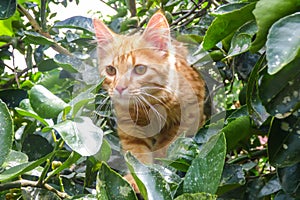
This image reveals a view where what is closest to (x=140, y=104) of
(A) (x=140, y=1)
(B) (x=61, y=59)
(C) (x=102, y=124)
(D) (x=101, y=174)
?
(C) (x=102, y=124)

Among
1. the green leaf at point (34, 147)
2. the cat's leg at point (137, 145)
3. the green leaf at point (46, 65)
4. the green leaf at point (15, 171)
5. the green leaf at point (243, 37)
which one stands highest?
the green leaf at point (243, 37)

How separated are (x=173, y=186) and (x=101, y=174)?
15 centimetres

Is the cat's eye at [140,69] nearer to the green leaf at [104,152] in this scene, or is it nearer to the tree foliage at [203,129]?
the tree foliage at [203,129]

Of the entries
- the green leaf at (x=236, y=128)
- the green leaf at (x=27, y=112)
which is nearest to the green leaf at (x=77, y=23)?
the green leaf at (x=27, y=112)

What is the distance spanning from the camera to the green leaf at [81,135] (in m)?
0.62

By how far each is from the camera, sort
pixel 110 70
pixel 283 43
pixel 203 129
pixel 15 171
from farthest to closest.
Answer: pixel 110 70, pixel 203 129, pixel 15 171, pixel 283 43

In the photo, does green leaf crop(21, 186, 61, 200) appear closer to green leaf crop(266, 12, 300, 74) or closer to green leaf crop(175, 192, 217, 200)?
green leaf crop(175, 192, 217, 200)

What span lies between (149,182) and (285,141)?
17 centimetres

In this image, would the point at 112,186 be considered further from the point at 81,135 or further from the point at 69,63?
the point at 69,63

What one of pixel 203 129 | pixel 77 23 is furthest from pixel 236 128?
pixel 77 23

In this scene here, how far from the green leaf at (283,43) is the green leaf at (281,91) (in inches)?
3.7

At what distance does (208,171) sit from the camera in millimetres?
535

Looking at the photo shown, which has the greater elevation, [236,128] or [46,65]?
[236,128]

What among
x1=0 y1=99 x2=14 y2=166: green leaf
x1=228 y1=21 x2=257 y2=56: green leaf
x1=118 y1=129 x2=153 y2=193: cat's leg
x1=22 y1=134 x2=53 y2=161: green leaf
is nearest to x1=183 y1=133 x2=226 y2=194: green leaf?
x1=228 y1=21 x2=257 y2=56: green leaf
